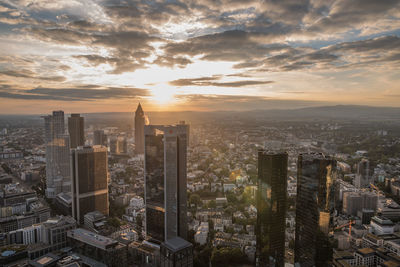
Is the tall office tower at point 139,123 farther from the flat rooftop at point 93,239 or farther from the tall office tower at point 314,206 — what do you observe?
the tall office tower at point 314,206

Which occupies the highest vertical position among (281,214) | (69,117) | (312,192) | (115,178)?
(69,117)

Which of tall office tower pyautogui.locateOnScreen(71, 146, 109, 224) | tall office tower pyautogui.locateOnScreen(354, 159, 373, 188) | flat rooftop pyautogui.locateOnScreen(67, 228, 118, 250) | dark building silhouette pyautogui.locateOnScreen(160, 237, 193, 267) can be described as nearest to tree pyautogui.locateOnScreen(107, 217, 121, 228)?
tall office tower pyautogui.locateOnScreen(71, 146, 109, 224)

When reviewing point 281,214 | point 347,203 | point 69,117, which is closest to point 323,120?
point 347,203

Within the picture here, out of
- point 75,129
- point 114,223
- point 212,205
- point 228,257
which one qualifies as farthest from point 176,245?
point 75,129

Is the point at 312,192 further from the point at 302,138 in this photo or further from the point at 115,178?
the point at 115,178

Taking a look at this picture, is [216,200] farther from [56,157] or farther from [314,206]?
[56,157]

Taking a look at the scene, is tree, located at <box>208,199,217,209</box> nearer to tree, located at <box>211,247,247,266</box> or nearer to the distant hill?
tree, located at <box>211,247,247,266</box>

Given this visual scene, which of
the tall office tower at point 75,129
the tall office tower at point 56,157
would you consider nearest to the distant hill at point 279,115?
the tall office tower at point 75,129
